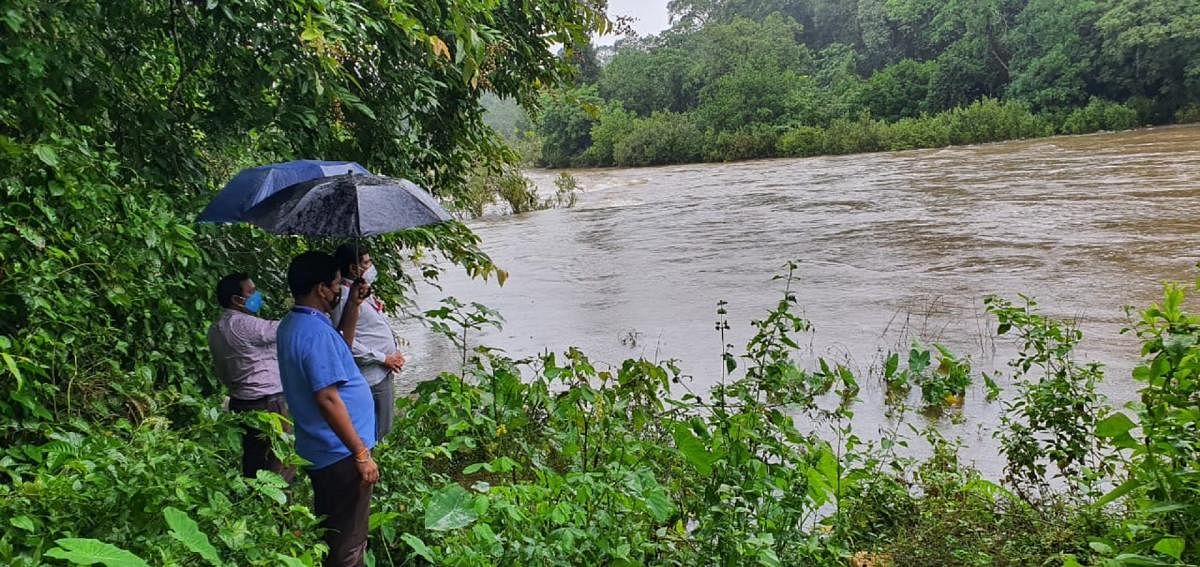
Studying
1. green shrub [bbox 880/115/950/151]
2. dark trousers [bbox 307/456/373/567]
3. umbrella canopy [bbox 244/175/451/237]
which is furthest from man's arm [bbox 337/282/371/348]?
green shrub [bbox 880/115/950/151]

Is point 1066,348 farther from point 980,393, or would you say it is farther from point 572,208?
point 572,208

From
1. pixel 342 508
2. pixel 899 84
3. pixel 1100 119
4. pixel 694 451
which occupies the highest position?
pixel 899 84

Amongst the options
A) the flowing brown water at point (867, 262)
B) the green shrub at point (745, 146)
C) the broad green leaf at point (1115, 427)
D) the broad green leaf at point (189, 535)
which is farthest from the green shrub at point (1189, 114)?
the broad green leaf at point (189, 535)

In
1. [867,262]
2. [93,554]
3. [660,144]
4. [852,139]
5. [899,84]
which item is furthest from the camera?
[899,84]

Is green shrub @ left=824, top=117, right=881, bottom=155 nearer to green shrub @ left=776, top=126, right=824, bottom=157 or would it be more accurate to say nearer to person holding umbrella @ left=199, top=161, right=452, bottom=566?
green shrub @ left=776, top=126, right=824, bottom=157

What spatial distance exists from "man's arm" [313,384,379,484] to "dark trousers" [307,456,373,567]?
0.16 feet

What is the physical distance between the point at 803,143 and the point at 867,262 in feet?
86.8

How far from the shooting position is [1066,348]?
4.09 meters

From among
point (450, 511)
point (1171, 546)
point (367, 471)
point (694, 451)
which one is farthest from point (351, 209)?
point (1171, 546)

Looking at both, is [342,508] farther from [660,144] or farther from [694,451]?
[660,144]

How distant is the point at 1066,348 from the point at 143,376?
14.0 ft

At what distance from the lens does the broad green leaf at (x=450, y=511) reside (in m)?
2.48

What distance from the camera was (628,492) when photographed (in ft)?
9.33

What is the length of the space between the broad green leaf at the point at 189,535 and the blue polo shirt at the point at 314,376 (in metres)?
0.74
